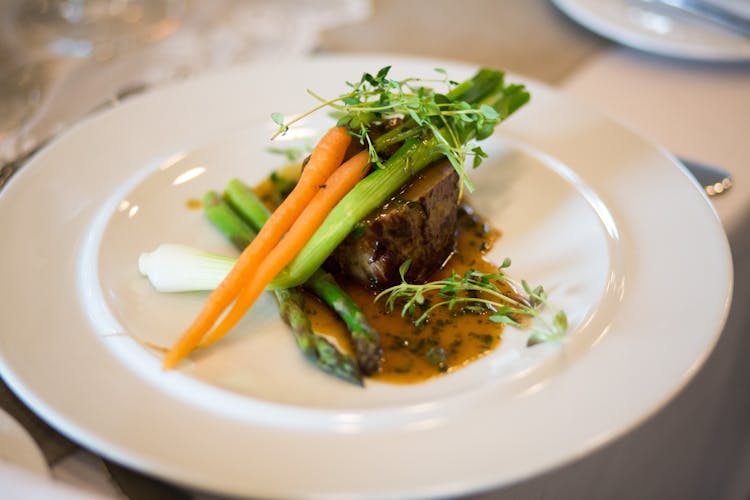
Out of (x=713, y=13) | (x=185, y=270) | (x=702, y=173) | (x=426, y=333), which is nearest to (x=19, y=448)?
(x=185, y=270)

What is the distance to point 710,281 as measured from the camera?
158cm

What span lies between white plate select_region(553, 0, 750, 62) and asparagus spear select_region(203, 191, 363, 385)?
156 centimetres

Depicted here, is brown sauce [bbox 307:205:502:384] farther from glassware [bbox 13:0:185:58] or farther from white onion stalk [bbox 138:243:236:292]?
glassware [bbox 13:0:185:58]

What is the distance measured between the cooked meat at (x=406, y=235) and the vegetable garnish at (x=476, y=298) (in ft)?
0.23

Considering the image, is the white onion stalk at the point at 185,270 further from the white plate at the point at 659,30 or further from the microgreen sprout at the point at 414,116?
the white plate at the point at 659,30

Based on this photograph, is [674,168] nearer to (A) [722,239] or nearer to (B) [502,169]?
(A) [722,239]

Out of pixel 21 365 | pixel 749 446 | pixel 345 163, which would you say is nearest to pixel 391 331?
pixel 345 163

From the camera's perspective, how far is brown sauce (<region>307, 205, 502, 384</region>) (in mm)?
1576

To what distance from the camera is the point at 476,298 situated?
1764mm

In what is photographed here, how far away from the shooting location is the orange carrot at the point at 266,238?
5.16 ft

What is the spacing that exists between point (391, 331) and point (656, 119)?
1.24 m

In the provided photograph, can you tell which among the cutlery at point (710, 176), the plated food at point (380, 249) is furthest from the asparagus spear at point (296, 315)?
the cutlery at point (710, 176)

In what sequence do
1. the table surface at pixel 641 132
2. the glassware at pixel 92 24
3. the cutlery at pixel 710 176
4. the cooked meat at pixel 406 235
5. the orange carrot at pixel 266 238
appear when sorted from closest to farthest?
the table surface at pixel 641 132 < the orange carrot at pixel 266 238 < the cooked meat at pixel 406 235 < the cutlery at pixel 710 176 < the glassware at pixel 92 24

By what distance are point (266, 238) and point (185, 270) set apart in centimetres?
22
